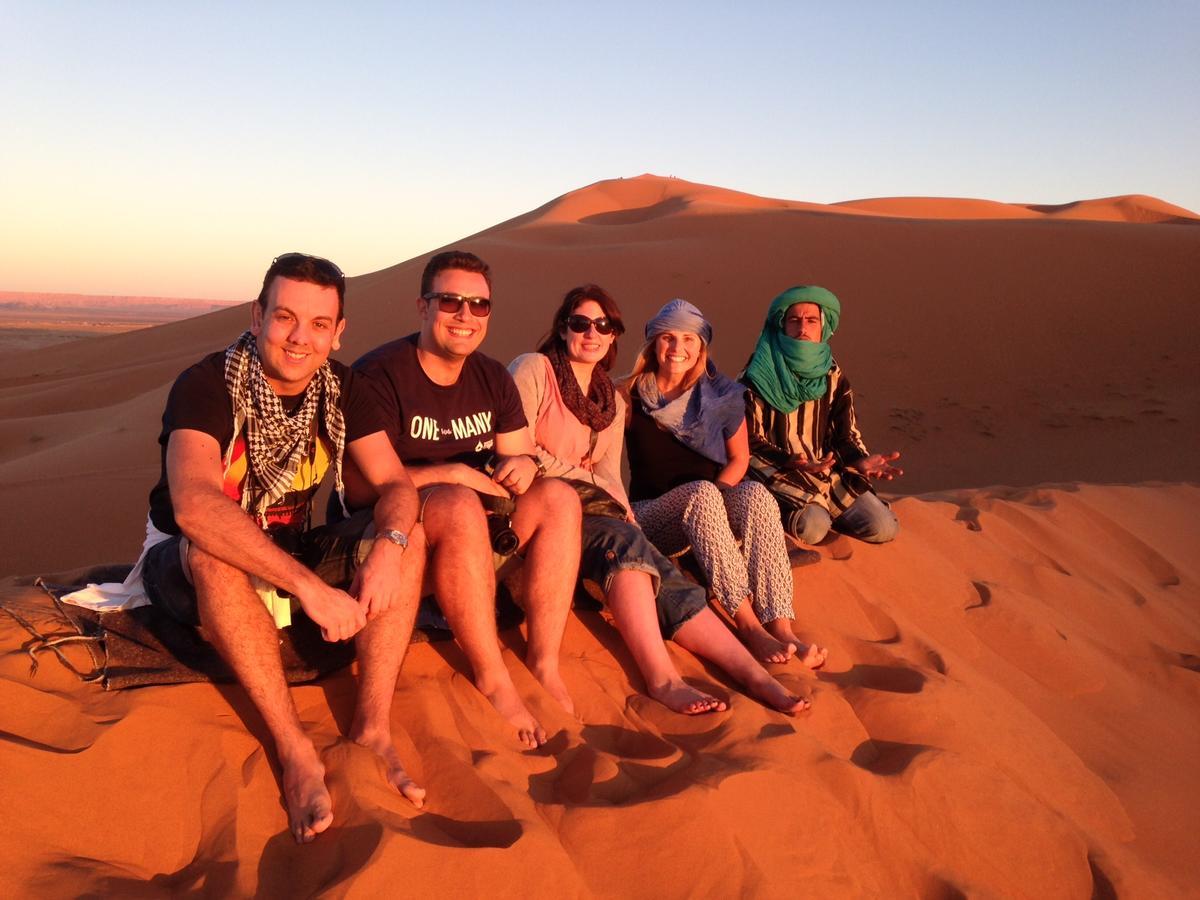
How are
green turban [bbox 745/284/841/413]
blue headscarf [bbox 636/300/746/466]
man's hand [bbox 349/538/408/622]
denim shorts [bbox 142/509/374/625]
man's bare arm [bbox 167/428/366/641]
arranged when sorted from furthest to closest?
1. green turban [bbox 745/284/841/413]
2. blue headscarf [bbox 636/300/746/466]
3. denim shorts [bbox 142/509/374/625]
4. man's hand [bbox 349/538/408/622]
5. man's bare arm [bbox 167/428/366/641]

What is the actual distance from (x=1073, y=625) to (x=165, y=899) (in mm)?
4585

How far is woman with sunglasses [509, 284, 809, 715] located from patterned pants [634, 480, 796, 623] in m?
0.22

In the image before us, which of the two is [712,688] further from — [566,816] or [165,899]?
[165,899]

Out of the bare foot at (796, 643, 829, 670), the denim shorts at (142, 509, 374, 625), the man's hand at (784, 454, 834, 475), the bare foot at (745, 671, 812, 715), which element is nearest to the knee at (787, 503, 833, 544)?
the man's hand at (784, 454, 834, 475)

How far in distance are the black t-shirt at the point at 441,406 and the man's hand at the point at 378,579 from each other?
2.41 ft

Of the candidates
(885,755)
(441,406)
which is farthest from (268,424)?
(885,755)

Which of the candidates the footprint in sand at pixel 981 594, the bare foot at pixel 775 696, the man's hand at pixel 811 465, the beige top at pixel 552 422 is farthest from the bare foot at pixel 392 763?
the footprint in sand at pixel 981 594

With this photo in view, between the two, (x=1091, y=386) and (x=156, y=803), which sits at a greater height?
(x=156, y=803)

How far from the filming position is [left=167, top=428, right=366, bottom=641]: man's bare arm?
285 centimetres

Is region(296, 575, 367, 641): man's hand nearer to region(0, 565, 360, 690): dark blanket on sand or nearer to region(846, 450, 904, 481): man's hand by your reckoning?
region(0, 565, 360, 690): dark blanket on sand

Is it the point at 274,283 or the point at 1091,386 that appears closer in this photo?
the point at 274,283

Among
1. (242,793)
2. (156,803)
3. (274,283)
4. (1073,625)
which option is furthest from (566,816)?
(1073,625)

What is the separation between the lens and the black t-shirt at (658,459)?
4.72m

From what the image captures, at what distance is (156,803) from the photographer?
260 cm
